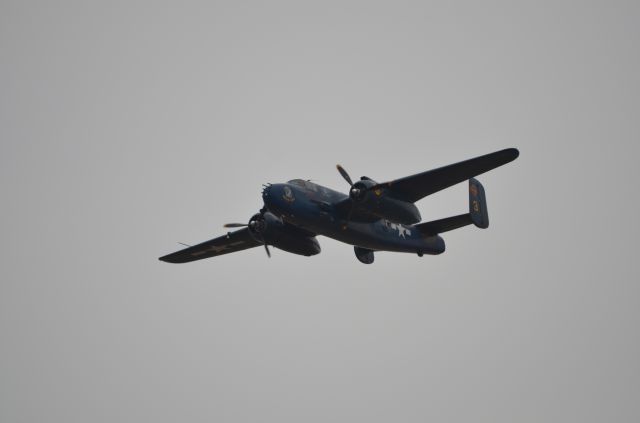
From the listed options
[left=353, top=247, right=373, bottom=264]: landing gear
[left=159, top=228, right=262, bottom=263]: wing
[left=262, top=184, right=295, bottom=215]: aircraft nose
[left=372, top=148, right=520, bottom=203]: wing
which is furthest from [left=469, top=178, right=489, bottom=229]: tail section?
[left=159, top=228, right=262, bottom=263]: wing

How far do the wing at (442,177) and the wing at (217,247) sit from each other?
850 centimetres

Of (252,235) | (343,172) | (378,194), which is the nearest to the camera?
(378,194)

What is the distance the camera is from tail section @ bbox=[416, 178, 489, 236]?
102 ft

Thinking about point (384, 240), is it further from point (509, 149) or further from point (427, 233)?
point (509, 149)

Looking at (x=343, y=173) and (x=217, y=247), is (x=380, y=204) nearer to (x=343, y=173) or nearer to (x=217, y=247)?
(x=343, y=173)

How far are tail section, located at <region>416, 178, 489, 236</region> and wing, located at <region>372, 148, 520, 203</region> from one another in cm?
402

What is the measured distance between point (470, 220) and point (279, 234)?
8587 mm

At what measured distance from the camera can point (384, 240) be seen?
2959 centimetres

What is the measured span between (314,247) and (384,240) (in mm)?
3354

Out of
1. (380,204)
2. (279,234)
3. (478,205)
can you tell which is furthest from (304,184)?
(478,205)

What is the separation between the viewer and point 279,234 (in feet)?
99.1

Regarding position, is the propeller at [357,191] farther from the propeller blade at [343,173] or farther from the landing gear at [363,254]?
the landing gear at [363,254]

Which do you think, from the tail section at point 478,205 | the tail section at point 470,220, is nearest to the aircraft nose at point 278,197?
the tail section at point 470,220

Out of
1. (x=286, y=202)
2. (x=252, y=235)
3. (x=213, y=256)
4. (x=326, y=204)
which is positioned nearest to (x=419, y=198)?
(x=326, y=204)
